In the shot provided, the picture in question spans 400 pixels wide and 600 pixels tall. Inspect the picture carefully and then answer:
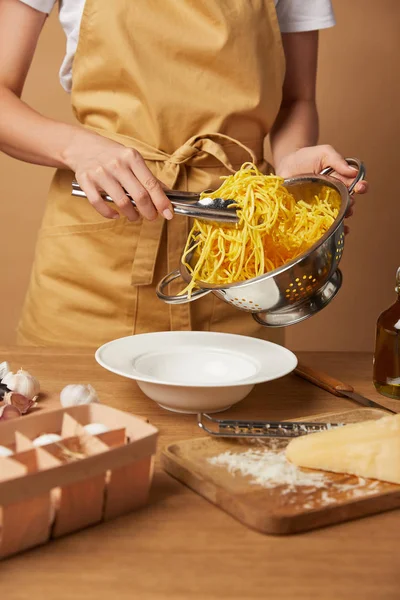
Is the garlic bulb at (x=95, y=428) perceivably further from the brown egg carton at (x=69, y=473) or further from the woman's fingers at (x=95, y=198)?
the woman's fingers at (x=95, y=198)

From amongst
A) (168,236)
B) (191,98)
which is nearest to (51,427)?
(168,236)

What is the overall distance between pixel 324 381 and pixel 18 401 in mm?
522

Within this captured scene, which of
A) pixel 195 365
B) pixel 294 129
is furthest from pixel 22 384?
pixel 294 129

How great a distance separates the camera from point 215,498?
3.28ft

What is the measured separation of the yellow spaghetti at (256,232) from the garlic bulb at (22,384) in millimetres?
295

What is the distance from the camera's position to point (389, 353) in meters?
1.39

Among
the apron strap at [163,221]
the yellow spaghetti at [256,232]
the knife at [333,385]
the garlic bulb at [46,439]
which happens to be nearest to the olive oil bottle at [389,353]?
the knife at [333,385]

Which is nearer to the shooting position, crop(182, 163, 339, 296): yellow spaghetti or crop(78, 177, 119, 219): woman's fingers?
crop(182, 163, 339, 296): yellow spaghetti

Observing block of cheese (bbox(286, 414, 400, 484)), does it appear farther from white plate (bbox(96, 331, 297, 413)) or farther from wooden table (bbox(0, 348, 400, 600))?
white plate (bbox(96, 331, 297, 413))

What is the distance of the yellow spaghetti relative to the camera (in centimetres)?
136

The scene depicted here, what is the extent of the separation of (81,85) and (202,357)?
0.73 m

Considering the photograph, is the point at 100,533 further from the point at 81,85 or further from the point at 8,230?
the point at 8,230

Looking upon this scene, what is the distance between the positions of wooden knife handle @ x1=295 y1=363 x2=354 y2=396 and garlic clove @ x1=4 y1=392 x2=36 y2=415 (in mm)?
503

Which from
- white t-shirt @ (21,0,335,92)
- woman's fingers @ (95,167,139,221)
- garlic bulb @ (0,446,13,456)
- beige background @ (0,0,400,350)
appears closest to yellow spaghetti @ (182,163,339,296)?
woman's fingers @ (95,167,139,221)
